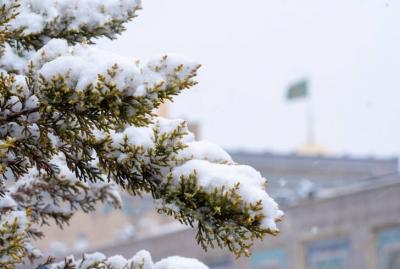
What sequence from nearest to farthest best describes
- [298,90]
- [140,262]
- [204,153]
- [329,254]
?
[204,153] → [140,262] → [329,254] → [298,90]

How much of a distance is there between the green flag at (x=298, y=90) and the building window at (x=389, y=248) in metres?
51.6

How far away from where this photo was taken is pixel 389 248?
3103 cm

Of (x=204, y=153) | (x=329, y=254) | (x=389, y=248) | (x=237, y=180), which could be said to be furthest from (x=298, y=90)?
(x=237, y=180)

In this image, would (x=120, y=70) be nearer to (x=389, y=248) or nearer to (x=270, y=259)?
(x=389, y=248)

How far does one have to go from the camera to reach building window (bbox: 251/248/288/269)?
A: 112 feet

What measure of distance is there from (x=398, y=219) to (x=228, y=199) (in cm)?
2626

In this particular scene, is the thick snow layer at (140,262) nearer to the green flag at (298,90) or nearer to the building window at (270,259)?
the building window at (270,259)

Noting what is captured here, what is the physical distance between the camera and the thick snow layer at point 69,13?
6.15m

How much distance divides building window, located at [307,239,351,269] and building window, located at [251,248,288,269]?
3.64ft

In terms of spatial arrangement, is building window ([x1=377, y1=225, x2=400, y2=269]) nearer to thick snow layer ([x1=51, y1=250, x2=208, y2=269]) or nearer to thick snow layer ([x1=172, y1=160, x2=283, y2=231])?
thick snow layer ([x1=51, y1=250, x2=208, y2=269])

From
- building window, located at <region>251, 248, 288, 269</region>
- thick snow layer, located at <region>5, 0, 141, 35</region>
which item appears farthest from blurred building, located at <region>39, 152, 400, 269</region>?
thick snow layer, located at <region>5, 0, 141, 35</region>

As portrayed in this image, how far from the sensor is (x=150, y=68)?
17.6 ft

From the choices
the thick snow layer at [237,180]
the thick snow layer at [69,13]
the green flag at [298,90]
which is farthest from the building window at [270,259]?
the green flag at [298,90]

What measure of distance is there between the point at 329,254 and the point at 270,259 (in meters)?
2.71
